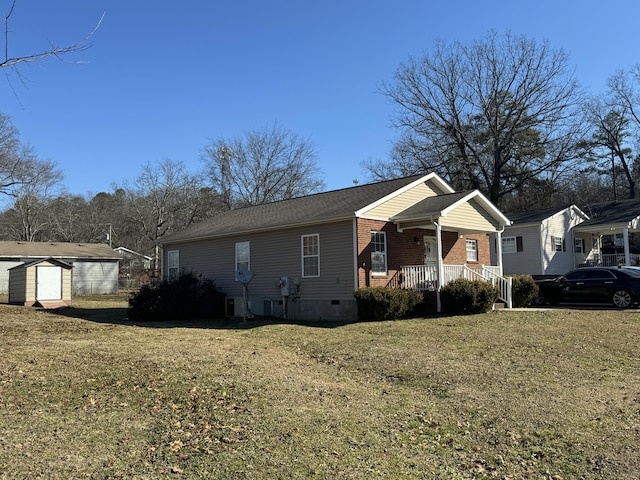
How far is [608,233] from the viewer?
31.2m

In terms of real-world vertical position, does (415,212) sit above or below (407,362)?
above

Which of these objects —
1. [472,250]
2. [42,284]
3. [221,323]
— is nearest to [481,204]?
[472,250]

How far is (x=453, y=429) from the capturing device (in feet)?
19.0

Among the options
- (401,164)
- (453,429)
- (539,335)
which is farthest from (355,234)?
(401,164)

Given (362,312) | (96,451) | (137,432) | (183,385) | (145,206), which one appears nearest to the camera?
(96,451)

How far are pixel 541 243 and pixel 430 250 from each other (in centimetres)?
1139

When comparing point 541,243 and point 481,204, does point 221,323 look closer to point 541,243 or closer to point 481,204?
point 481,204

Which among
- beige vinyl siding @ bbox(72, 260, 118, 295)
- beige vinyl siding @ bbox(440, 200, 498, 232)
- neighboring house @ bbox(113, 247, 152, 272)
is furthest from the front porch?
neighboring house @ bbox(113, 247, 152, 272)

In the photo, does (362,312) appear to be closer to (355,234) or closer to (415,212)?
(355,234)

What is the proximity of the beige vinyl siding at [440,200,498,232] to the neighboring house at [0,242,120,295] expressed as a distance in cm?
2805

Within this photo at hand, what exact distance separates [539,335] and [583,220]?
71.9ft

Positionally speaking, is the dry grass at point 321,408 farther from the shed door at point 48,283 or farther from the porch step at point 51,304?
the shed door at point 48,283

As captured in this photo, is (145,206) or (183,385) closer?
(183,385)

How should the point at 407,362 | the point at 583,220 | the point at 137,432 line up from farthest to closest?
1. the point at 583,220
2. the point at 407,362
3. the point at 137,432
